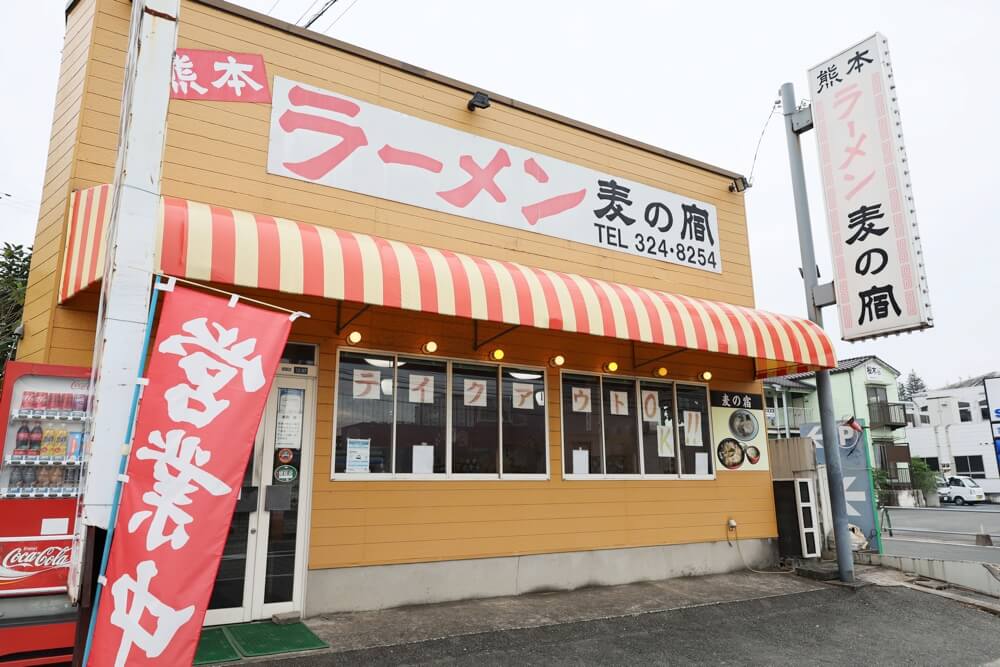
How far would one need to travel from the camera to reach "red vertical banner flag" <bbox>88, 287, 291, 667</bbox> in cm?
244

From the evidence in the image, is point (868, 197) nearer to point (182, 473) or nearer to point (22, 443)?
point (182, 473)

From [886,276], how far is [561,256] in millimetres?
4320

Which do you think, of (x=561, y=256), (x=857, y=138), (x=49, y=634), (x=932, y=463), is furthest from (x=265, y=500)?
(x=932, y=463)

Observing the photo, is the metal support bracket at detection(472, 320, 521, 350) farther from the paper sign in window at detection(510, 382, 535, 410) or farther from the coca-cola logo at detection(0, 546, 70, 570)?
the coca-cola logo at detection(0, 546, 70, 570)

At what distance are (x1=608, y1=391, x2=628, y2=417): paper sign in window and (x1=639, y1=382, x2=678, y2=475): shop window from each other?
259 mm

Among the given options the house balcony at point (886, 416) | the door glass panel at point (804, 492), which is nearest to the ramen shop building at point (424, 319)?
the door glass panel at point (804, 492)

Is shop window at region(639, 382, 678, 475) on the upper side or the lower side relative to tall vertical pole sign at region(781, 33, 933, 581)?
lower

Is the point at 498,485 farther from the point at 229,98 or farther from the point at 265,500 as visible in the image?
the point at 229,98

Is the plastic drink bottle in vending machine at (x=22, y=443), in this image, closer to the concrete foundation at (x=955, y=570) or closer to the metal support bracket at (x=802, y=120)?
the metal support bracket at (x=802, y=120)

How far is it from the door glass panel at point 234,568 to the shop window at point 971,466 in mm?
45909

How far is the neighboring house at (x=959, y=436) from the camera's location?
37.9 meters

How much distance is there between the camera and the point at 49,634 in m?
4.13

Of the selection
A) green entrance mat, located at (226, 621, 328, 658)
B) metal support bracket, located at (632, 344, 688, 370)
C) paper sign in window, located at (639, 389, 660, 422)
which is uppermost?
metal support bracket, located at (632, 344, 688, 370)

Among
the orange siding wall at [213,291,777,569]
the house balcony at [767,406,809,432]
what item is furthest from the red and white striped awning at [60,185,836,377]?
the house balcony at [767,406,809,432]
